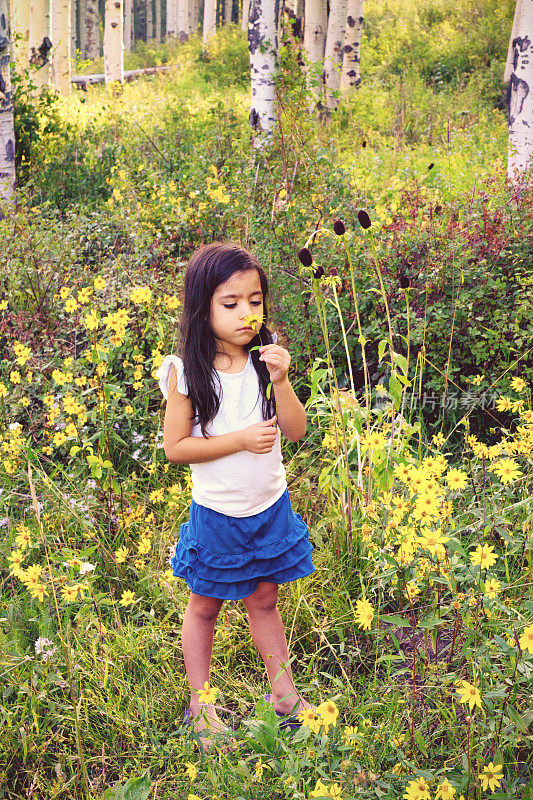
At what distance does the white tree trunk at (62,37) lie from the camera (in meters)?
13.4

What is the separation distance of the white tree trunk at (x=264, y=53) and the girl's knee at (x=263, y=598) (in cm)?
504

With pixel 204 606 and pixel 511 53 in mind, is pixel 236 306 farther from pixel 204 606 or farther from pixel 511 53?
pixel 511 53

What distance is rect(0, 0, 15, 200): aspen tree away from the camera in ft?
19.3

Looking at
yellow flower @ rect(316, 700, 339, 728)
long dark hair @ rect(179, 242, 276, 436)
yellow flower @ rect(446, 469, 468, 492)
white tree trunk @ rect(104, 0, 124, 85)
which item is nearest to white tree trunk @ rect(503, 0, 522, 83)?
white tree trunk @ rect(104, 0, 124, 85)

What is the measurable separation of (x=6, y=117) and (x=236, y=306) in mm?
5336

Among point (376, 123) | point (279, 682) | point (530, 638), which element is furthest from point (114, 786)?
point (376, 123)

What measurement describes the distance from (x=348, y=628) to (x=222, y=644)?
0.42 meters

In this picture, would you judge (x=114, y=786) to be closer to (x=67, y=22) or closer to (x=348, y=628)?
(x=348, y=628)

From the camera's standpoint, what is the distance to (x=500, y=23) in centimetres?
1391

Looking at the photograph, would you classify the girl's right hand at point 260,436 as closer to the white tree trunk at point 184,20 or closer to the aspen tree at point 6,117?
the aspen tree at point 6,117

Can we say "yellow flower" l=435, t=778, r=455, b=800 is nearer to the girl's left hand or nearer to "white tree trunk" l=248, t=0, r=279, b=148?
the girl's left hand

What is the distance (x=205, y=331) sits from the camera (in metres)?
1.92

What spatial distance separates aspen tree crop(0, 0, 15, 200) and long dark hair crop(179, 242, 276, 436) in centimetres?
453

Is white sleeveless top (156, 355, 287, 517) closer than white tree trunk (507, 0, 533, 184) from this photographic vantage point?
Yes
